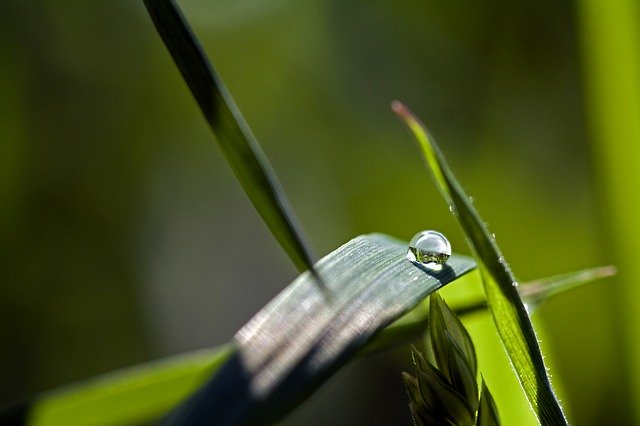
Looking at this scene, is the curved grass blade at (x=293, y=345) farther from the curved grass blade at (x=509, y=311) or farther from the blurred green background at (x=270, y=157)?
the blurred green background at (x=270, y=157)

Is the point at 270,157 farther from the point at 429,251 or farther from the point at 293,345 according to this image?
the point at 293,345

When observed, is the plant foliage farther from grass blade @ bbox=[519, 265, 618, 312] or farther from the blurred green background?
the blurred green background

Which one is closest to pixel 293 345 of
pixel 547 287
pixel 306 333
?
pixel 306 333

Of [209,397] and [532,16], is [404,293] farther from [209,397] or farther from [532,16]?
[532,16]

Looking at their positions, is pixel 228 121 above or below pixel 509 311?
above

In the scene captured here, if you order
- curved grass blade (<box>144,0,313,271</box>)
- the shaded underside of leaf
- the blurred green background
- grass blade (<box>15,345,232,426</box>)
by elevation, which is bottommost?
the blurred green background

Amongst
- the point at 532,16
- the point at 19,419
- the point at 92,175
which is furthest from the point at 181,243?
the point at 19,419

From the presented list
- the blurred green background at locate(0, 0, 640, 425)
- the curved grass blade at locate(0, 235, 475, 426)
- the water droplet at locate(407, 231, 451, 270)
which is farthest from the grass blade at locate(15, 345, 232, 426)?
the blurred green background at locate(0, 0, 640, 425)
